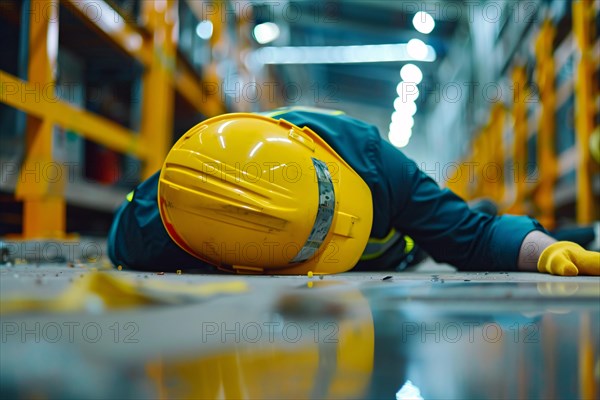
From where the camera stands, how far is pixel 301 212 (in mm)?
1267

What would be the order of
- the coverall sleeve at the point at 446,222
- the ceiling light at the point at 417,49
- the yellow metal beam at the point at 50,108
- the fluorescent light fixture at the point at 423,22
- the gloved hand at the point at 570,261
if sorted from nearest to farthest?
1. the gloved hand at the point at 570,261
2. the coverall sleeve at the point at 446,222
3. the yellow metal beam at the point at 50,108
4. the fluorescent light fixture at the point at 423,22
5. the ceiling light at the point at 417,49

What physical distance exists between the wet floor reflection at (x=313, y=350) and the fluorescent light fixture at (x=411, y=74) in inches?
396

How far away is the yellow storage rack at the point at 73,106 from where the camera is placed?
2635 mm

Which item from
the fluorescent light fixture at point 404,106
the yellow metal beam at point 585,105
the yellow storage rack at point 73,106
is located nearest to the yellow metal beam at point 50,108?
the yellow storage rack at point 73,106

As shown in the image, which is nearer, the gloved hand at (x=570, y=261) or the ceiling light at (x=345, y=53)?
the gloved hand at (x=570, y=261)

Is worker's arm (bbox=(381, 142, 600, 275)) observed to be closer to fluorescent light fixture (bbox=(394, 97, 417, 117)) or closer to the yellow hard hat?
the yellow hard hat

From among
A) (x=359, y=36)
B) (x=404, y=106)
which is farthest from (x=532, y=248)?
(x=404, y=106)

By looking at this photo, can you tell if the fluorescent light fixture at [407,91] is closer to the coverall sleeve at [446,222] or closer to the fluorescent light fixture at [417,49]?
the fluorescent light fixture at [417,49]

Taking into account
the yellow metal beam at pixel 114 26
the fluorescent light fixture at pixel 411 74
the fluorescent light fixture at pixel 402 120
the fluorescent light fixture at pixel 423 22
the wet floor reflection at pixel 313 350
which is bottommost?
the wet floor reflection at pixel 313 350

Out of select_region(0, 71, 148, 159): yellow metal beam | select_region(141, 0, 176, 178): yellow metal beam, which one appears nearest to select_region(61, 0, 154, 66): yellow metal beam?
select_region(141, 0, 176, 178): yellow metal beam

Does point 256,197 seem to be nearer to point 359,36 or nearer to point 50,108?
point 50,108

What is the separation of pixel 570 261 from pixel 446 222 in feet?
1.22

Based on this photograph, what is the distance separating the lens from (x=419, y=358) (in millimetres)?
600

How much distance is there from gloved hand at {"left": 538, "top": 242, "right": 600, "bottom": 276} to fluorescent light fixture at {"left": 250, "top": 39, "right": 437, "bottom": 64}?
329 inches
